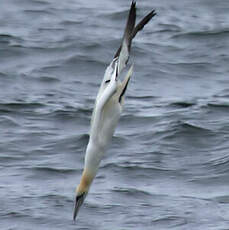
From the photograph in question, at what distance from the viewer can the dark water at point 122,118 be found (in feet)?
29.3

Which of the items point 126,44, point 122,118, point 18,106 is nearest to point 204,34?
point 122,118

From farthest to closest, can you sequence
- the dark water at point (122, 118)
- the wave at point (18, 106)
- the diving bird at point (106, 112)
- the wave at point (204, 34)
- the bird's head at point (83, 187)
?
the wave at point (204, 34)
the wave at point (18, 106)
the dark water at point (122, 118)
the bird's head at point (83, 187)
the diving bird at point (106, 112)

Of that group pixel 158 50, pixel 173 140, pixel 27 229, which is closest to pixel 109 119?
pixel 27 229

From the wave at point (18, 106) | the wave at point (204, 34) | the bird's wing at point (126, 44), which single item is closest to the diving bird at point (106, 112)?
the bird's wing at point (126, 44)

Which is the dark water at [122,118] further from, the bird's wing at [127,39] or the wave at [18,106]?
the bird's wing at [127,39]

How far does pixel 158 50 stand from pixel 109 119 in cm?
762

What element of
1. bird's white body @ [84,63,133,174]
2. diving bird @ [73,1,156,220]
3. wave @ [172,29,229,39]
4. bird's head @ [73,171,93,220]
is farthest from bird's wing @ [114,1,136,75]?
wave @ [172,29,229,39]

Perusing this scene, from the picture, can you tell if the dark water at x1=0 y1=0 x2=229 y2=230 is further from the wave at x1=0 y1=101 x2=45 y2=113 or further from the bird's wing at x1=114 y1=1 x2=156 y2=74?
the bird's wing at x1=114 y1=1 x2=156 y2=74

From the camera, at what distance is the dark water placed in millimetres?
8938

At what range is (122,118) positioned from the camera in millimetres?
11922

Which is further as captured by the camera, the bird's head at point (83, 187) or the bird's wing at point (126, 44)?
the bird's head at point (83, 187)

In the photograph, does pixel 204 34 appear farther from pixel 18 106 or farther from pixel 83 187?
pixel 83 187

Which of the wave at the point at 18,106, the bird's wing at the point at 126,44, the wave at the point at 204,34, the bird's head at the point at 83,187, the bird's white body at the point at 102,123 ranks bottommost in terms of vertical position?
the wave at the point at 204,34

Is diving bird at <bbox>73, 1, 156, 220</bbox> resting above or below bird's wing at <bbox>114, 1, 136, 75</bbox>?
below
